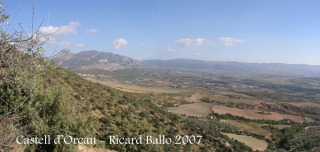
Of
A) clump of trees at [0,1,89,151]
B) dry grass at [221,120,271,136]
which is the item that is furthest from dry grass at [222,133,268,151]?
clump of trees at [0,1,89,151]

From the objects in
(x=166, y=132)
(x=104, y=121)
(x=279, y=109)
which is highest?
(x=104, y=121)

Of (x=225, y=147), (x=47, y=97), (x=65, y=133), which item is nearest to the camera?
(x=65, y=133)

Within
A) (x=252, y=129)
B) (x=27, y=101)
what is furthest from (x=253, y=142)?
(x=27, y=101)

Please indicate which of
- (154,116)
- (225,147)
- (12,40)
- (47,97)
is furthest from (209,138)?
(12,40)

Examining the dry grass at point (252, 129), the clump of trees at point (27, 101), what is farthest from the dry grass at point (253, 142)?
the clump of trees at point (27, 101)

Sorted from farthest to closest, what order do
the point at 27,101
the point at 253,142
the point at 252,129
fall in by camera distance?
the point at 252,129, the point at 253,142, the point at 27,101

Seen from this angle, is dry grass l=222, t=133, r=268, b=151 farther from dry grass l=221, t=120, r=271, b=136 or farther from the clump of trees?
the clump of trees

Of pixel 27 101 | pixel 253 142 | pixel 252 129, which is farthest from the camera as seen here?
pixel 252 129

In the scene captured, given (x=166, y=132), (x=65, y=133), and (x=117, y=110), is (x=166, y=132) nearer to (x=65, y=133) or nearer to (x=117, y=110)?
(x=117, y=110)

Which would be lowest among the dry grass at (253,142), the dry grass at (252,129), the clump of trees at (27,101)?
the dry grass at (252,129)

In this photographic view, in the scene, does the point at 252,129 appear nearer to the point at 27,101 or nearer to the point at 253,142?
the point at 253,142

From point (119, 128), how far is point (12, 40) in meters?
22.4

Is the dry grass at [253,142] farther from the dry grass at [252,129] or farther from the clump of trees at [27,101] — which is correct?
the clump of trees at [27,101]

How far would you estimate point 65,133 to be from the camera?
57.8ft
